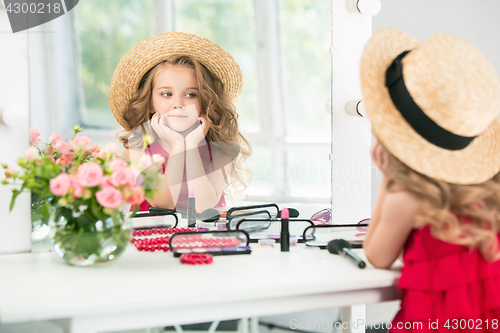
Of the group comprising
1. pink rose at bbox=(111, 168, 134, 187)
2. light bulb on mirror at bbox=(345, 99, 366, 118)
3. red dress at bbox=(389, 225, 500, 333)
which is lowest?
red dress at bbox=(389, 225, 500, 333)

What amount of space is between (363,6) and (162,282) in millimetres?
965

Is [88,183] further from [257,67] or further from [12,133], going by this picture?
[257,67]

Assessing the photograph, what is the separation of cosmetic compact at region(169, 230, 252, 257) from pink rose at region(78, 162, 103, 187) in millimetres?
214

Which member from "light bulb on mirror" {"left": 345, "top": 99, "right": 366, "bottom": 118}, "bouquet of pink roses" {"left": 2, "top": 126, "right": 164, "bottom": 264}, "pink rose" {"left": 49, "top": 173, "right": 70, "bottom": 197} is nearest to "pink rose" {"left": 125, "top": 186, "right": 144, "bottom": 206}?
"bouquet of pink roses" {"left": 2, "top": 126, "right": 164, "bottom": 264}

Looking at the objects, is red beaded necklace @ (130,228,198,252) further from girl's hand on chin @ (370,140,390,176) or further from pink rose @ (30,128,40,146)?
girl's hand on chin @ (370,140,390,176)

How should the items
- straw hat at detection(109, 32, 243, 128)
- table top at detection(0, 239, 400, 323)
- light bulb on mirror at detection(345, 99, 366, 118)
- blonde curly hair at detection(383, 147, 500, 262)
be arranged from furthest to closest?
light bulb on mirror at detection(345, 99, 366, 118)
straw hat at detection(109, 32, 243, 128)
blonde curly hair at detection(383, 147, 500, 262)
table top at detection(0, 239, 400, 323)

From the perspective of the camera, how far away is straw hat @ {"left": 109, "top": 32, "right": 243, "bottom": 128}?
43.1 inches

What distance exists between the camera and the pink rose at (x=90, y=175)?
68 cm

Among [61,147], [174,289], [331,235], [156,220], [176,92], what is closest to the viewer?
[174,289]

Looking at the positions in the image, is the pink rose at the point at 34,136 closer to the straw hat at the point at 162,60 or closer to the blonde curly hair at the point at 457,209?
the straw hat at the point at 162,60

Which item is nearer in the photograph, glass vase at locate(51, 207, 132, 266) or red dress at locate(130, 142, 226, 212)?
glass vase at locate(51, 207, 132, 266)

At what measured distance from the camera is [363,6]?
118cm

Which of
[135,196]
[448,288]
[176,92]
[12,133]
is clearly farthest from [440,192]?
[12,133]

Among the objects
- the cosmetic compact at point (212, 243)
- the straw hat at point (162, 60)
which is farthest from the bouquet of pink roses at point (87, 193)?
the straw hat at point (162, 60)
